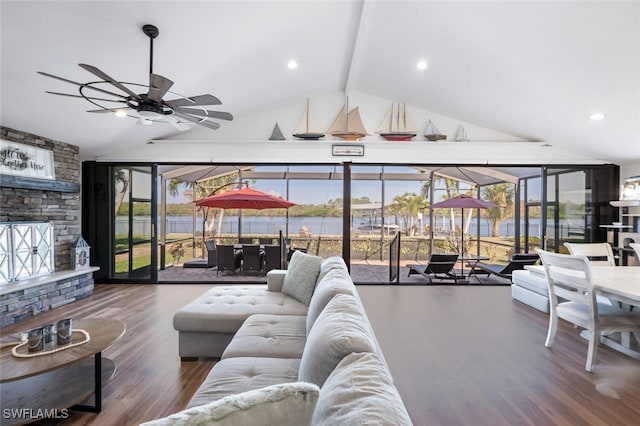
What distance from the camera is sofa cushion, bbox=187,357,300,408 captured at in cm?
160

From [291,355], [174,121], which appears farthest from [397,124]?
[291,355]

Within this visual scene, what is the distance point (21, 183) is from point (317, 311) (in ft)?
15.3

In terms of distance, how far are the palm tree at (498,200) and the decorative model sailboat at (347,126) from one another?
573cm

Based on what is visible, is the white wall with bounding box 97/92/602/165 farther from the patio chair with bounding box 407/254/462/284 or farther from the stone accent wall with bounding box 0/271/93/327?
the stone accent wall with bounding box 0/271/93/327

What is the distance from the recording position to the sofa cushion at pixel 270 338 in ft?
6.79

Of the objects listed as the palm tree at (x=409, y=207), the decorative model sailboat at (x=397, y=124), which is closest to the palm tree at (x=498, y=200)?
the palm tree at (x=409, y=207)

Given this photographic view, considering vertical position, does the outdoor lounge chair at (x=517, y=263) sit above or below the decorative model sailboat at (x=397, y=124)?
below

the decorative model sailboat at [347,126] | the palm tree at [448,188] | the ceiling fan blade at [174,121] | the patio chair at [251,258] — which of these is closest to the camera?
the ceiling fan blade at [174,121]

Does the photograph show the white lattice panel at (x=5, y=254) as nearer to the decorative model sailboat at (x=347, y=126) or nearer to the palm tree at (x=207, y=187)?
the palm tree at (x=207, y=187)

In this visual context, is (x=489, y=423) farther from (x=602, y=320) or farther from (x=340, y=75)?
(x=340, y=75)

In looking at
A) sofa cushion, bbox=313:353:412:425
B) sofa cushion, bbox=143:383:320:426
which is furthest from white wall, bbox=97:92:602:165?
sofa cushion, bbox=143:383:320:426

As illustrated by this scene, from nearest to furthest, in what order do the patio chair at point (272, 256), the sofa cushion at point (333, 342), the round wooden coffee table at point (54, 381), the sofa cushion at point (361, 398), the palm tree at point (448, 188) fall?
the sofa cushion at point (361, 398) → the sofa cushion at point (333, 342) → the round wooden coffee table at point (54, 381) → the patio chair at point (272, 256) → the palm tree at point (448, 188)

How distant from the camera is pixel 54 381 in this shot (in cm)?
227

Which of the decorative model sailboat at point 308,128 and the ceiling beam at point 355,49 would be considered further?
the decorative model sailboat at point 308,128
